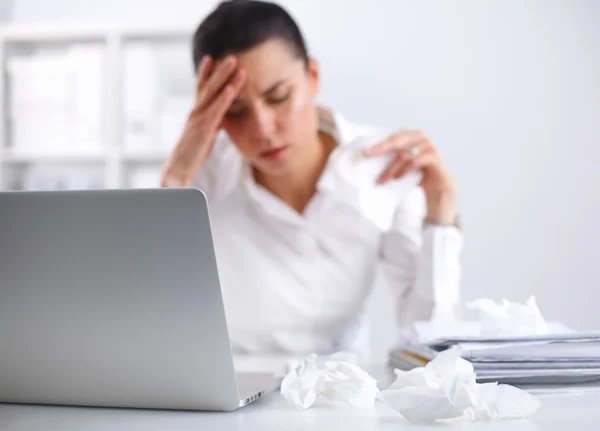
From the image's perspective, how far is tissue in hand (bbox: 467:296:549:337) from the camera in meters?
0.90

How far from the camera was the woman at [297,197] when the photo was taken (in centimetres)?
170

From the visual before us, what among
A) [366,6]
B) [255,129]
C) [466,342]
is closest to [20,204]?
[466,342]

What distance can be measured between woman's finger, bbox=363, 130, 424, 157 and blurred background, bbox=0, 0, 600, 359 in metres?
1.31

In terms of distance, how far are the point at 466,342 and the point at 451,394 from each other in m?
0.21

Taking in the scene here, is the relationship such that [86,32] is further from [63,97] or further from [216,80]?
[216,80]

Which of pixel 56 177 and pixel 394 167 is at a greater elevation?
pixel 56 177

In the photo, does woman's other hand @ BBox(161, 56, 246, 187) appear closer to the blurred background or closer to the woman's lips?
the woman's lips

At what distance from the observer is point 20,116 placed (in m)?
2.93

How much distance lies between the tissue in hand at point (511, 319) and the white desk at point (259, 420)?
0.62 ft

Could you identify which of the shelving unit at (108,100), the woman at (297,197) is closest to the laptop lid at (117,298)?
the woman at (297,197)

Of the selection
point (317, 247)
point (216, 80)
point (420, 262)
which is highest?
point (216, 80)

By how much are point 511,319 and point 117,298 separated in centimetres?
54

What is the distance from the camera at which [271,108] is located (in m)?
1.69

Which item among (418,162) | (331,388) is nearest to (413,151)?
(418,162)
